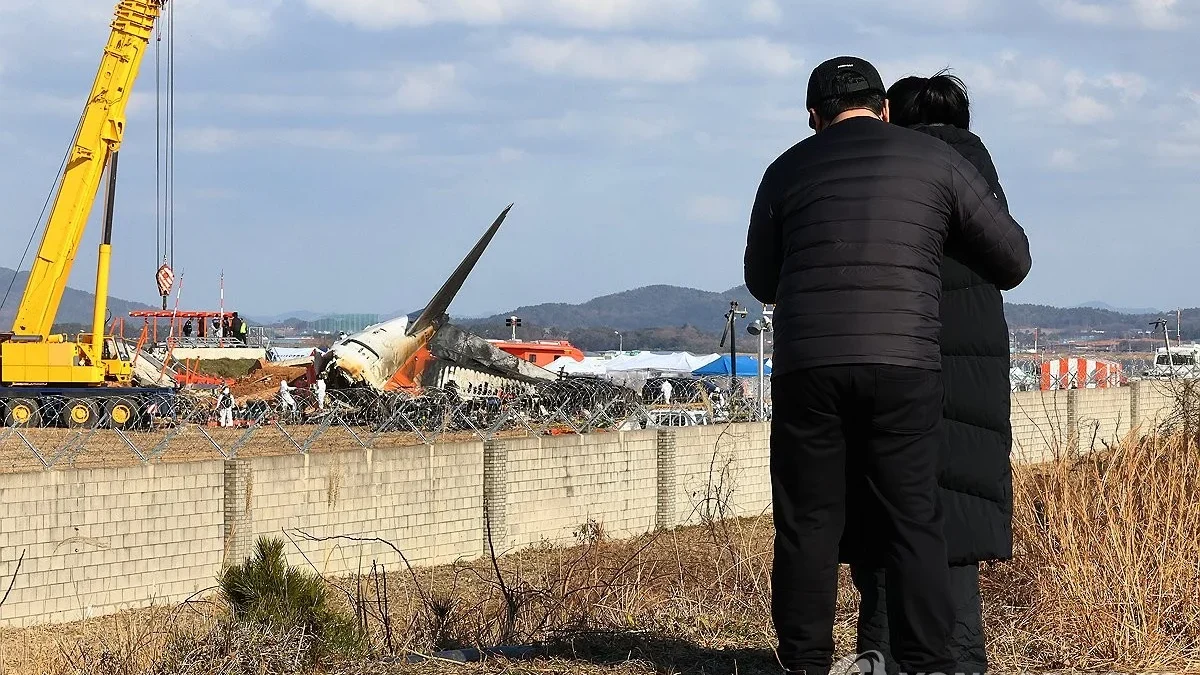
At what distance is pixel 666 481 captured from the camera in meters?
20.9

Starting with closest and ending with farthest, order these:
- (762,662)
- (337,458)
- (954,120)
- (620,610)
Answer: (954,120) → (762,662) → (620,610) → (337,458)

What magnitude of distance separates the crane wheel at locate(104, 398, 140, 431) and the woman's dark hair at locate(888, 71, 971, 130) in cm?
2770

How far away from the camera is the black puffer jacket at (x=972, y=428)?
14.0 feet

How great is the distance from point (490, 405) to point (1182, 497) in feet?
89.6

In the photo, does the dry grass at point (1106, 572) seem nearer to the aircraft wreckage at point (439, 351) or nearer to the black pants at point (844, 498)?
the black pants at point (844, 498)

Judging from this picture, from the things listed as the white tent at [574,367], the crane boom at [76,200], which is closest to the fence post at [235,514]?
the crane boom at [76,200]

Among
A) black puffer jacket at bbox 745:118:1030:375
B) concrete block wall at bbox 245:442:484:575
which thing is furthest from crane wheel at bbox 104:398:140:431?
black puffer jacket at bbox 745:118:1030:375

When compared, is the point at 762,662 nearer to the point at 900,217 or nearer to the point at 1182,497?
the point at 900,217

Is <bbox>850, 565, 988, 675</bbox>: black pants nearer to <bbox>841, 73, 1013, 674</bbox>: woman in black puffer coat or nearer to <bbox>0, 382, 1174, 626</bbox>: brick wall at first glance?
<bbox>841, 73, 1013, 674</bbox>: woman in black puffer coat

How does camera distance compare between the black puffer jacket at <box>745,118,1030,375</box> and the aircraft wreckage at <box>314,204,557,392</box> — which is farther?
the aircraft wreckage at <box>314,204,557,392</box>

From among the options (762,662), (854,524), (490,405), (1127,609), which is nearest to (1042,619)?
(1127,609)

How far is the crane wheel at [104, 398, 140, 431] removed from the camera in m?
30.3

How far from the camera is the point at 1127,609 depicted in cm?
520

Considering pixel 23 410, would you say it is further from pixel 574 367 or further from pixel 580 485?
pixel 574 367
